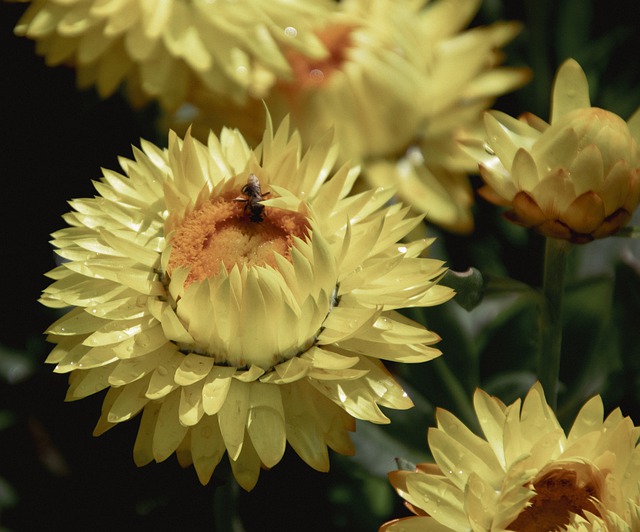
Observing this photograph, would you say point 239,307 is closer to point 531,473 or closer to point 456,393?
point 531,473

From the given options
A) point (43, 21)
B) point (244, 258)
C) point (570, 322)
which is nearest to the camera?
point (244, 258)

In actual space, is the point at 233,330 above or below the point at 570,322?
above

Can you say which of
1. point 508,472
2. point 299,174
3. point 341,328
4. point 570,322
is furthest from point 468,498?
point 570,322

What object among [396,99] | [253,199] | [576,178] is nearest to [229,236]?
[253,199]

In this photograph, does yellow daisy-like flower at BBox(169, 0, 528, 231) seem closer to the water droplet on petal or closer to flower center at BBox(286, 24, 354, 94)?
flower center at BBox(286, 24, 354, 94)

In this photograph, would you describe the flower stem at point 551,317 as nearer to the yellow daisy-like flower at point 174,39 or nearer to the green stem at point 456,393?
the green stem at point 456,393

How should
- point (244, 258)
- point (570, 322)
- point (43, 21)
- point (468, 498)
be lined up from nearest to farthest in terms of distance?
point (468, 498)
point (244, 258)
point (43, 21)
point (570, 322)

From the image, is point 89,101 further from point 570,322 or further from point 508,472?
point 508,472
